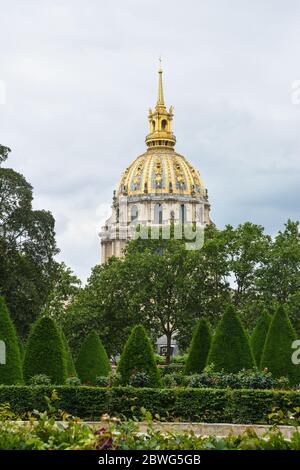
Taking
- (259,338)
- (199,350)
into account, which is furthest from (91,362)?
(259,338)

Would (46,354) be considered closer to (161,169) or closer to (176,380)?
(176,380)

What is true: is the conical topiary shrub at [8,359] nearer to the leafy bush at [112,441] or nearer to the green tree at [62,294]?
the leafy bush at [112,441]

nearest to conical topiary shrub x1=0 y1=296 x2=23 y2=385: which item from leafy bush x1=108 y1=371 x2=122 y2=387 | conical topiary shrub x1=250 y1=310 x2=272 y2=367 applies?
leafy bush x1=108 y1=371 x2=122 y2=387

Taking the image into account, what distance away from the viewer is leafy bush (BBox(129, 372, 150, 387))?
2342cm

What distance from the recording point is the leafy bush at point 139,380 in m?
23.4

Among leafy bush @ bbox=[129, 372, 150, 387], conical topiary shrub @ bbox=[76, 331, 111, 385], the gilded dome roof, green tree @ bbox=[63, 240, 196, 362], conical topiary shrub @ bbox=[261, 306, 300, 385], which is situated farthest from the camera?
the gilded dome roof

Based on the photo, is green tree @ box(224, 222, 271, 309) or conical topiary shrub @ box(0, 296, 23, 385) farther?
green tree @ box(224, 222, 271, 309)

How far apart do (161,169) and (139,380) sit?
151636mm

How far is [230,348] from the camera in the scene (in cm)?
2617

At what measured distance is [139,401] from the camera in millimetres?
22406

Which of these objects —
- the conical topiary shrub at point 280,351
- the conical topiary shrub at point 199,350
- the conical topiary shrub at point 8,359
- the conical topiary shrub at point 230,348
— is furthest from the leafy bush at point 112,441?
the conical topiary shrub at point 199,350

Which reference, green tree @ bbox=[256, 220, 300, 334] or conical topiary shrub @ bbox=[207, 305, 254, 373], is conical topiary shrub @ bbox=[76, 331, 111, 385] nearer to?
conical topiary shrub @ bbox=[207, 305, 254, 373]

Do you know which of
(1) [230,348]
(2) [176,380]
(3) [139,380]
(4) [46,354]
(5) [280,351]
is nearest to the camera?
(3) [139,380]

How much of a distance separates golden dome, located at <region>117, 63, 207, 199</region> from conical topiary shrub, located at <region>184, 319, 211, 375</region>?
144 meters
